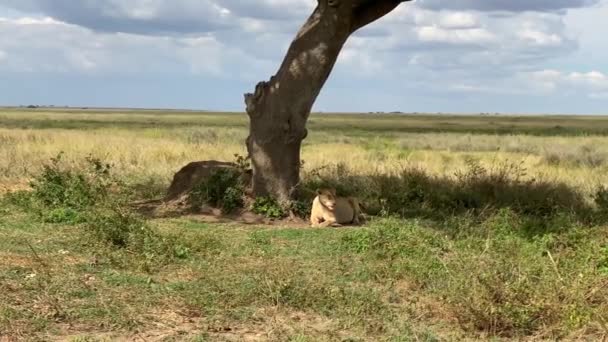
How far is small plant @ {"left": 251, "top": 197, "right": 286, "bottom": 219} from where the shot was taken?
11.2 m

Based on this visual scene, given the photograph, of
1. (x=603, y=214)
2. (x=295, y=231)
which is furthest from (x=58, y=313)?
(x=603, y=214)

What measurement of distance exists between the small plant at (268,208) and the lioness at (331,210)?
58cm

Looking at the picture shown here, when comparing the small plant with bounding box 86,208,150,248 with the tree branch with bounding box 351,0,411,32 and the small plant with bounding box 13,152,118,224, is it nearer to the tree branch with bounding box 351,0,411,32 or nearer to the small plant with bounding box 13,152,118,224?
the small plant with bounding box 13,152,118,224

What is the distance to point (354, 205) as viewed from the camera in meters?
11.0

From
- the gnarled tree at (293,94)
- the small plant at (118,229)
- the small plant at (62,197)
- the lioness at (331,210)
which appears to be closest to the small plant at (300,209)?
the gnarled tree at (293,94)

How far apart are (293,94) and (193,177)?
248cm

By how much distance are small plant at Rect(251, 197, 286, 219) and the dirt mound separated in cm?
69

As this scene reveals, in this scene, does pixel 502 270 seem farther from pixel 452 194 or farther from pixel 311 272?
pixel 452 194

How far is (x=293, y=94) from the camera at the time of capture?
37.3 ft

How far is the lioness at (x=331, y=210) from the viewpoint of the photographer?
1064 centimetres

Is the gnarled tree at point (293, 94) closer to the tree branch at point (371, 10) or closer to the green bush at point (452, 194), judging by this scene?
the tree branch at point (371, 10)

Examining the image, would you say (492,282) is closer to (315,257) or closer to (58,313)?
(315,257)

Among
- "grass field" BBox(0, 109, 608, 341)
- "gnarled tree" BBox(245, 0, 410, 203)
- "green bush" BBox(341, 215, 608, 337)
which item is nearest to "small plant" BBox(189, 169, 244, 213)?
"gnarled tree" BBox(245, 0, 410, 203)

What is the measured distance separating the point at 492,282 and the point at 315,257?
2.99m
